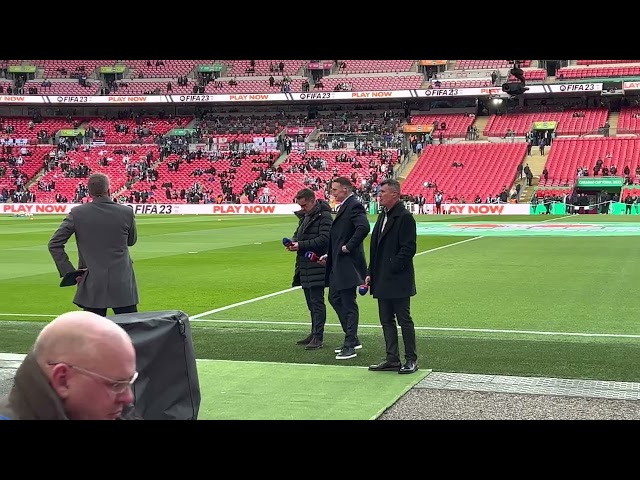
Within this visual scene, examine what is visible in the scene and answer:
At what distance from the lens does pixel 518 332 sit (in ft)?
36.9

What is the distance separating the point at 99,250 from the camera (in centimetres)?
794

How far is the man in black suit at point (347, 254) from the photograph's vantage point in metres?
9.25

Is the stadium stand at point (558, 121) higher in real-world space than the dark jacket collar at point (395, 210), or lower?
higher

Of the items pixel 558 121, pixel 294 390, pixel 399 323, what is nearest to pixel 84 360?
pixel 294 390

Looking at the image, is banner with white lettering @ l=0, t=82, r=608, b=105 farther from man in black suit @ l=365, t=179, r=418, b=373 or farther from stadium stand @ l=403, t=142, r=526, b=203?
man in black suit @ l=365, t=179, r=418, b=373

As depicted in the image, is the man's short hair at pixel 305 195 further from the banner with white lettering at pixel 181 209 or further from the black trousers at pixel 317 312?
the banner with white lettering at pixel 181 209

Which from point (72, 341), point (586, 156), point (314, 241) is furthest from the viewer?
point (586, 156)

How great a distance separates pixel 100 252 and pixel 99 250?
0.02 metres

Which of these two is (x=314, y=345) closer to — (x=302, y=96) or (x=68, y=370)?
(x=68, y=370)

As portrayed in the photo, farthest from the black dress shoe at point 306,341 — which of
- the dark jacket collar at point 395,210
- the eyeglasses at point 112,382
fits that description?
the eyeglasses at point 112,382

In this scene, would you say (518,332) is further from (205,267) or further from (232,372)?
(205,267)

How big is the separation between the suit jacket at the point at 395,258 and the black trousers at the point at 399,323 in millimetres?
131
